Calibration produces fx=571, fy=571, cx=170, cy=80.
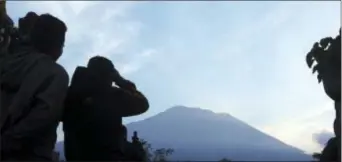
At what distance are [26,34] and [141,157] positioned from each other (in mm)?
692

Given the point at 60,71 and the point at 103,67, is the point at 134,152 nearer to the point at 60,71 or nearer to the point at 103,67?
the point at 103,67

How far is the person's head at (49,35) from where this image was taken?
2.14 metres

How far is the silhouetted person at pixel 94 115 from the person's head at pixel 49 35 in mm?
175

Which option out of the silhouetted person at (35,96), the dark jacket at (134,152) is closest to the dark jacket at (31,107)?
the silhouetted person at (35,96)

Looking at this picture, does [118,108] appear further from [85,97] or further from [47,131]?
[47,131]

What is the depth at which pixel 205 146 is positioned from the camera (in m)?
8.62

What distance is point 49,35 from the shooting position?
2.16 metres

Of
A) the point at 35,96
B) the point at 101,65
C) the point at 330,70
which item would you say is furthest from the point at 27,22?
the point at 330,70

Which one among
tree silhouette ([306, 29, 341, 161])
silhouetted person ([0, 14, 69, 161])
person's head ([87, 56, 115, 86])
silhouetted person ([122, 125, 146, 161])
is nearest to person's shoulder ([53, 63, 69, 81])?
silhouetted person ([0, 14, 69, 161])

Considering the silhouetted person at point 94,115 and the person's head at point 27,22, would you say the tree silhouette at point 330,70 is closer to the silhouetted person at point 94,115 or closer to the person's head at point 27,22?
the silhouetted person at point 94,115

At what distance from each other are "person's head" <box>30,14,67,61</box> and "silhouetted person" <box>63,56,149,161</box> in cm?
18

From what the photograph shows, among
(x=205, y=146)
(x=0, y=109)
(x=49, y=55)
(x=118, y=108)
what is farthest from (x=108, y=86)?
(x=205, y=146)

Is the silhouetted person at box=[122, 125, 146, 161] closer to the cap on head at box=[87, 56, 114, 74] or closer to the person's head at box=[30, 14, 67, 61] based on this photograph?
the cap on head at box=[87, 56, 114, 74]

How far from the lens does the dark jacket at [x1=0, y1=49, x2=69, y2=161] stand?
1.98 metres
